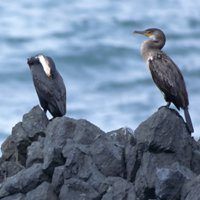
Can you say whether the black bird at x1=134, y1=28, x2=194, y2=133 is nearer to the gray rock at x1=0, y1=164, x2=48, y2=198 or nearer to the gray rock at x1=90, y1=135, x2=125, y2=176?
the gray rock at x1=90, y1=135, x2=125, y2=176

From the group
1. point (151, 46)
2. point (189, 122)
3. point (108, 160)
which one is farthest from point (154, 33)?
point (108, 160)

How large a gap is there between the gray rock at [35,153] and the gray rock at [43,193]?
75cm

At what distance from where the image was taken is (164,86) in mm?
14188

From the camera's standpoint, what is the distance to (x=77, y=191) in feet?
39.7

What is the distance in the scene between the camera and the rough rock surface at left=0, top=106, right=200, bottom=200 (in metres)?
12.0

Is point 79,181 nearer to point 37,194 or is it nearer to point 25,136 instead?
point 37,194

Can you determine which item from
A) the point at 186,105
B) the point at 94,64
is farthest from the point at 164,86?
the point at 94,64

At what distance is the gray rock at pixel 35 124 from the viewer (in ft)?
44.8

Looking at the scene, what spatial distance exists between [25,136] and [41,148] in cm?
70

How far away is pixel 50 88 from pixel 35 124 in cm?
154

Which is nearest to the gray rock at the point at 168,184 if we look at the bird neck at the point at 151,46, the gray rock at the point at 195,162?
the gray rock at the point at 195,162

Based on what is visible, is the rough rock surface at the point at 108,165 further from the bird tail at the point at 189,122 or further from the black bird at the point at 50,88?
the black bird at the point at 50,88

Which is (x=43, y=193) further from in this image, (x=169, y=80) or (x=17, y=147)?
(x=169, y=80)

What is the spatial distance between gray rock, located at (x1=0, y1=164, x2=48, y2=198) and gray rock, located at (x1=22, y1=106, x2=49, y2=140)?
48.8 inches
